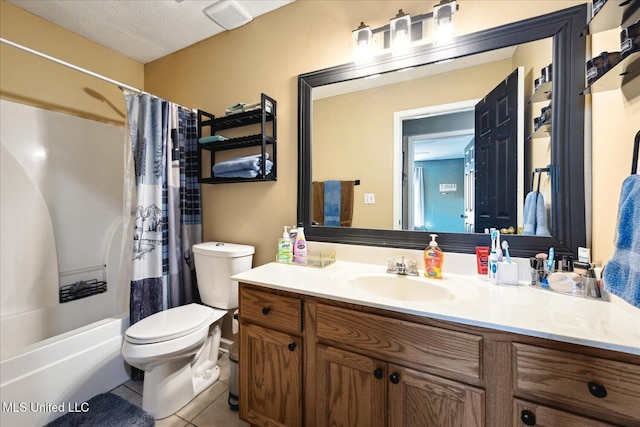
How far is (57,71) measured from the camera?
186cm

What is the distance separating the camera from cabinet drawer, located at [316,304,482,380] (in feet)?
2.49

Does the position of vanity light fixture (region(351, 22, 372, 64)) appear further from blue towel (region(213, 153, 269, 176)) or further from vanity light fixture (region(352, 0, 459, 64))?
blue towel (region(213, 153, 269, 176))

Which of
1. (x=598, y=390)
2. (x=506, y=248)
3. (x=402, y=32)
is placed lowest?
(x=598, y=390)

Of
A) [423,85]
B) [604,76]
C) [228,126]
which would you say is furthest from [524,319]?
[228,126]

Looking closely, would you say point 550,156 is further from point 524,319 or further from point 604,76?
point 524,319

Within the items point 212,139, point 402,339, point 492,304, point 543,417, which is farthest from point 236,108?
point 543,417

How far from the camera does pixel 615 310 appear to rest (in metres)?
0.79

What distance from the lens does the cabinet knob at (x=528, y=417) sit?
0.68m

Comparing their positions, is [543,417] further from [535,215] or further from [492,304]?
[535,215]

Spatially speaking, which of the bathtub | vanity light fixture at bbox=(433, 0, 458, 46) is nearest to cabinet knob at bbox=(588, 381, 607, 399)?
vanity light fixture at bbox=(433, 0, 458, 46)

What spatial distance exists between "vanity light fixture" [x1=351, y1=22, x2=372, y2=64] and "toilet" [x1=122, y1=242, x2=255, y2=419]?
4.39 ft

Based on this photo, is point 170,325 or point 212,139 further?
point 212,139

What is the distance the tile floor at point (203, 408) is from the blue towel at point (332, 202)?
45.7 inches

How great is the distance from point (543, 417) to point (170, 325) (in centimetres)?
155
